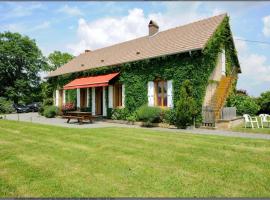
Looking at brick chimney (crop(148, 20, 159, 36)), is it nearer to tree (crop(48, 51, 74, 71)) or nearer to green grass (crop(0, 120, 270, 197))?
green grass (crop(0, 120, 270, 197))

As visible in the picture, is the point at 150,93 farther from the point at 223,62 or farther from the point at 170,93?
the point at 223,62

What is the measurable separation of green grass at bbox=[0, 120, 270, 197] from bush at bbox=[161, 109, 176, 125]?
22.6 feet

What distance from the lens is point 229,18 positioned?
2073 centimetres

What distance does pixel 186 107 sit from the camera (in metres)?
16.7

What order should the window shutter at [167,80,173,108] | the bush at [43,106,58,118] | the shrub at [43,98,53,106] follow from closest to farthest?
the window shutter at [167,80,173,108] < the bush at [43,106,58,118] < the shrub at [43,98,53,106]

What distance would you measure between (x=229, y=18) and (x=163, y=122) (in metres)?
9.52

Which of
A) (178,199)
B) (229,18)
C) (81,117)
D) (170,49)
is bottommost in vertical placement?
(178,199)

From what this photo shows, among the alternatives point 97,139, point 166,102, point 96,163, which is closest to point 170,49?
point 166,102

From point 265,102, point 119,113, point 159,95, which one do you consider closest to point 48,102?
point 119,113

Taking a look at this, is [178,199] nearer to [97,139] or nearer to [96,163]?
[96,163]

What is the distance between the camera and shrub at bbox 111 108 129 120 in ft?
70.5

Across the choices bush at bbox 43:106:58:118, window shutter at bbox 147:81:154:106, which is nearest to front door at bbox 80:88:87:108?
bush at bbox 43:106:58:118

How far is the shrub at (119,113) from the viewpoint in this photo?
70.5 ft

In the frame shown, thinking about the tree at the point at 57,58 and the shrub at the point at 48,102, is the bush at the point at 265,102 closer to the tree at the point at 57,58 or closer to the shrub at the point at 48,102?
the shrub at the point at 48,102
